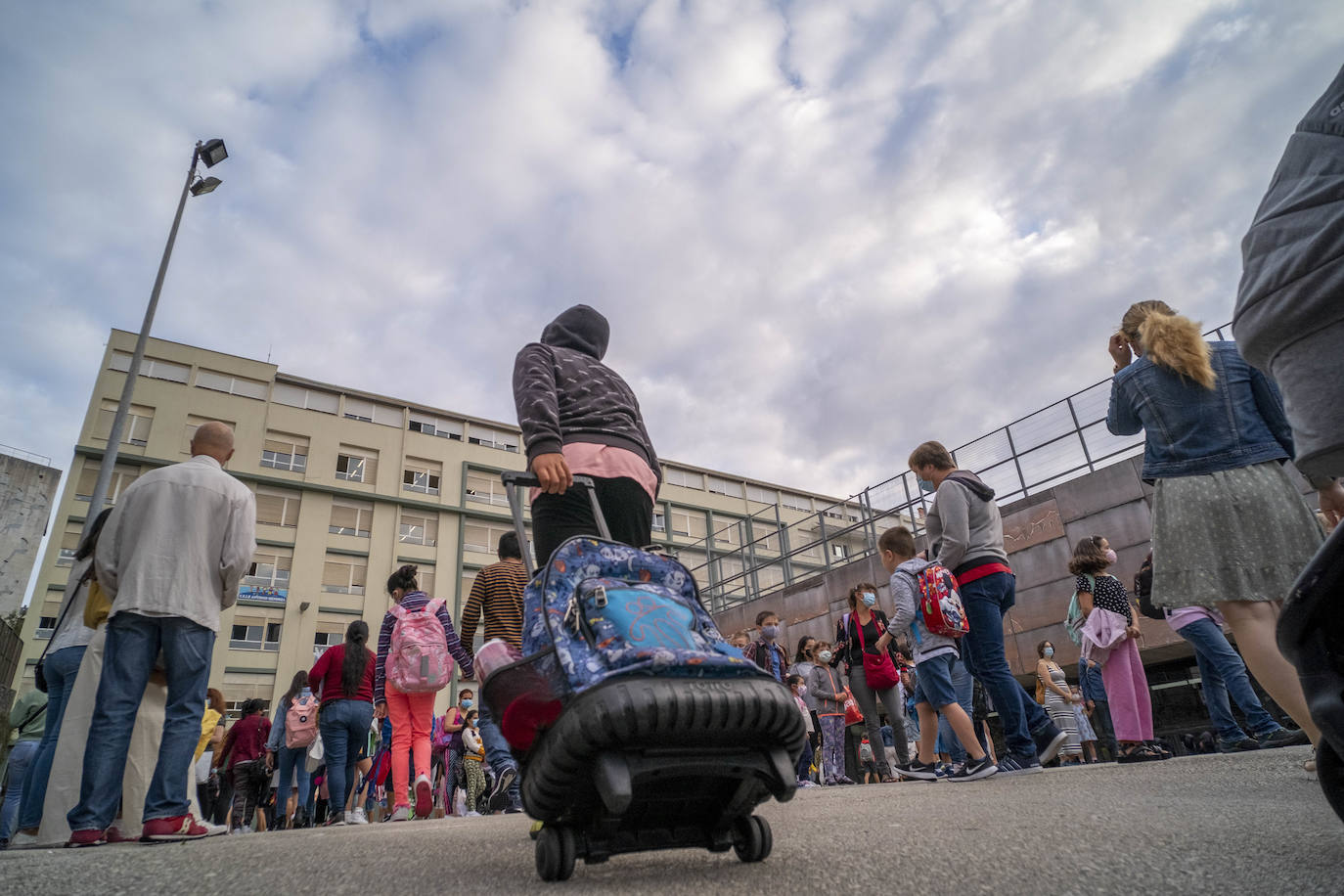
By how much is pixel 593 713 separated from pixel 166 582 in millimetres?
2736

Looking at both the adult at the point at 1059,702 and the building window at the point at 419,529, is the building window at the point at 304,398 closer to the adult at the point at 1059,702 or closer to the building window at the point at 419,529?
the building window at the point at 419,529

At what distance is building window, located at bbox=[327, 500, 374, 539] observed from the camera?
37.2m

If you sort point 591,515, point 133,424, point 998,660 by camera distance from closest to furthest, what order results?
point 591,515 < point 998,660 < point 133,424

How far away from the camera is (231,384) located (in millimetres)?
37281

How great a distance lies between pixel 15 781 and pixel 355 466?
116 ft

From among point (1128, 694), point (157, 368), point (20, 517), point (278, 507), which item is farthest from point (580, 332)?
point (157, 368)

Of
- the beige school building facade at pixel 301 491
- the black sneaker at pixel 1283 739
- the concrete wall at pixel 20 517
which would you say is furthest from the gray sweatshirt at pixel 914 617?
the concrete wall at pixel 20 517

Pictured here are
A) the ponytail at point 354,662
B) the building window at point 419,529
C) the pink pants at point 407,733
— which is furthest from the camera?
the building window at point 419,529

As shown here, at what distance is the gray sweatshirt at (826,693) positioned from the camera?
28.5 ft

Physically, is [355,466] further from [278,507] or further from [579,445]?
[579,445]

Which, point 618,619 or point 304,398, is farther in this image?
point 304,398

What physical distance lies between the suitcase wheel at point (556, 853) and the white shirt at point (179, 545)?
2.32m

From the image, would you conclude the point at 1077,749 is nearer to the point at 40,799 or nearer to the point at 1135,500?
the point at 1135,500

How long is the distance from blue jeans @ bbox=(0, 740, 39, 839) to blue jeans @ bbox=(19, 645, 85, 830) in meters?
1.99
